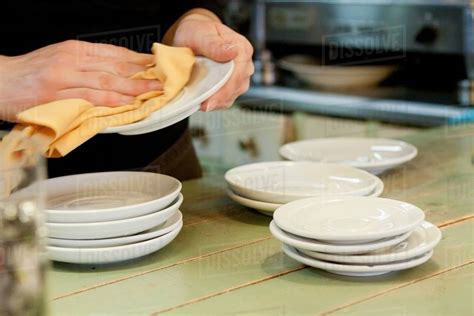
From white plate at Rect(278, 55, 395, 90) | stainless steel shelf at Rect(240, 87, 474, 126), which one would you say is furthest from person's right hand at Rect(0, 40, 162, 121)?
white plate at Rect(278, 55, 395, 90)

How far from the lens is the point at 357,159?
180 cm

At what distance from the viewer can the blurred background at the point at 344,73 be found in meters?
3.26

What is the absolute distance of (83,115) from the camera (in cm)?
132

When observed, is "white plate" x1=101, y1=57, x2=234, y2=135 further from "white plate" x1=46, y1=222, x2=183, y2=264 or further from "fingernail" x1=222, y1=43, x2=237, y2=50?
"white plate" x1=46, y1=222, x2=183, y2=264

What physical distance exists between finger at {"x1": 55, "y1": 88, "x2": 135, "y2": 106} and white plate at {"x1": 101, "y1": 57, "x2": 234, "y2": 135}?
7cm

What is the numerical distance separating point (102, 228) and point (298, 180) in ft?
1.59

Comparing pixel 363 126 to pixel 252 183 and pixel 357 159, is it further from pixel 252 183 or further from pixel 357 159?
pixel 252 183

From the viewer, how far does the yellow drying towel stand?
1262 mm

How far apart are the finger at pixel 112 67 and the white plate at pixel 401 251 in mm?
496

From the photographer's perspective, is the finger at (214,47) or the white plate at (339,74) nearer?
the finger at (214,47)

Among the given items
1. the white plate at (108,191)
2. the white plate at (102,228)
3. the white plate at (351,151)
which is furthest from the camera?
the white plate at (351,151)
